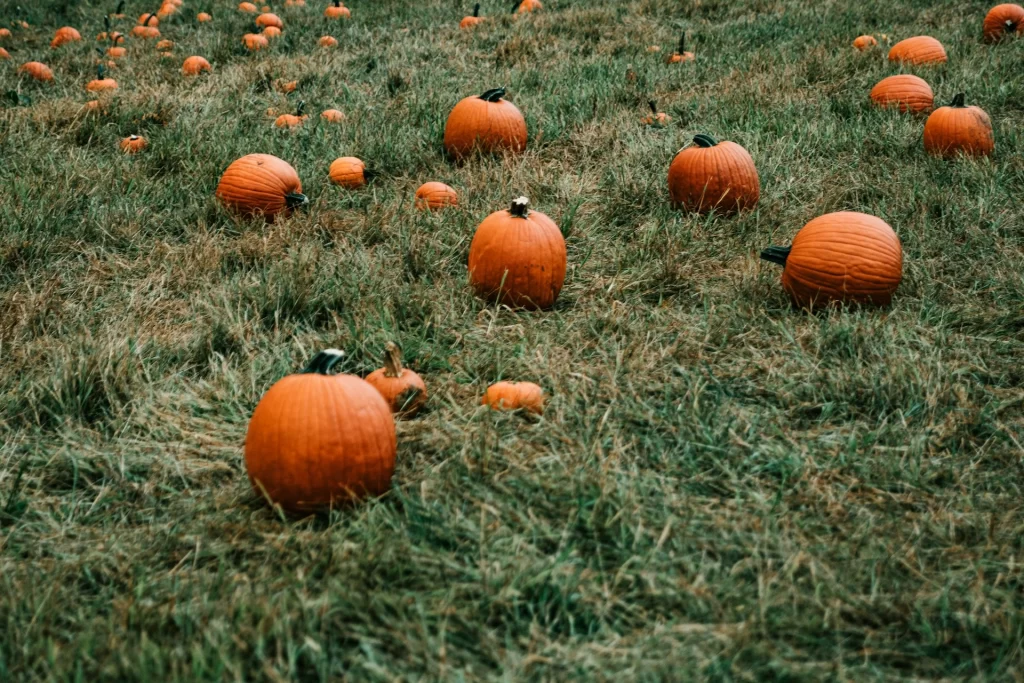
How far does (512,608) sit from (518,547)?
0.20 meters

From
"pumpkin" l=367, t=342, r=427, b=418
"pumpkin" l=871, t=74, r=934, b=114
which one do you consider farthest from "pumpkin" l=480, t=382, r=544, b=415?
"pumpkin" l=871, t=74, r=934, b=114

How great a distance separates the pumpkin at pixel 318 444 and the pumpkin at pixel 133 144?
3557 mm

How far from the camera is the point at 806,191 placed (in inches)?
179

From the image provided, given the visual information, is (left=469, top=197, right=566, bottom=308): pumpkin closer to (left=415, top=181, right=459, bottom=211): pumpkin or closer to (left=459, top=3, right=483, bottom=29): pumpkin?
(left=415, top=181, right=459, bottom=211): pumpkin

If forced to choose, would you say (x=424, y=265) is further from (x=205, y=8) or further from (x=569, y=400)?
(x=205, y=8)

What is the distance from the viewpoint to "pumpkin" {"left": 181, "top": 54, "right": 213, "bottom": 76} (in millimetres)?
7279

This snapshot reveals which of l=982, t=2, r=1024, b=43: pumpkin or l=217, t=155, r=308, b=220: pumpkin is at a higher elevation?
l=982, t=2, r=1024, b=43: pumpkin

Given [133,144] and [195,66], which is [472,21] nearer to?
[195,66]

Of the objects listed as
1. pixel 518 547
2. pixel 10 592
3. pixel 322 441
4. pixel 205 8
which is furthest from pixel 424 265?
pixel 205 8

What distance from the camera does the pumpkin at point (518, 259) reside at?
3.43 meters

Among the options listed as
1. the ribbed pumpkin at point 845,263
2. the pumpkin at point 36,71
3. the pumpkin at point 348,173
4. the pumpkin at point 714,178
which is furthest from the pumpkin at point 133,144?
the ribbed pumpkin at point 845,263

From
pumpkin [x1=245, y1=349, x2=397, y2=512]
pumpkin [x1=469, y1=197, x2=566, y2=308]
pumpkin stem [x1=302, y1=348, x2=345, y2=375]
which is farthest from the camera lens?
pumpkin [x1=469, y1=197, x2=566, y2=308]

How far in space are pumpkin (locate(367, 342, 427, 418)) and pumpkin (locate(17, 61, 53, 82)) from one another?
19.8 feet

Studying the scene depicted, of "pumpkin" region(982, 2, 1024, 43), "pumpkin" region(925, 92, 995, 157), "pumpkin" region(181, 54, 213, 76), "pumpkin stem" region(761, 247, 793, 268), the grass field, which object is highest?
"pumpkin" region(982, 2, 1024, 43)
